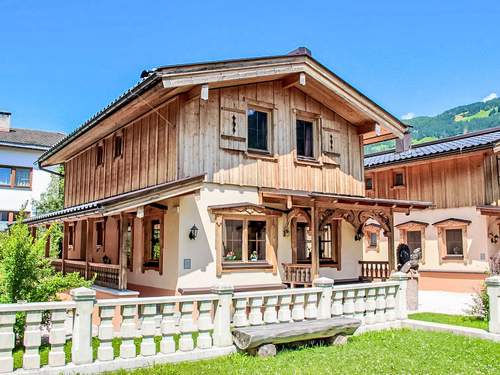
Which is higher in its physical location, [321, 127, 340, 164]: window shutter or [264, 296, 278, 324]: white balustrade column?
[321, 127, 340, 164]: window shutter

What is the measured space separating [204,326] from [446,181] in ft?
50.6

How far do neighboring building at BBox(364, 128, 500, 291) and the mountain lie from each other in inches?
3337

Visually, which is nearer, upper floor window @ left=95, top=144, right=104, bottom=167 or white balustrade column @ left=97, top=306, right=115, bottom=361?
white balustrade column @ left=97, top=306, right=115, bottom=361

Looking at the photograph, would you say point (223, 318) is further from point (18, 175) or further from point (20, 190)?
point (18, 175)

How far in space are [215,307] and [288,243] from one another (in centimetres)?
566

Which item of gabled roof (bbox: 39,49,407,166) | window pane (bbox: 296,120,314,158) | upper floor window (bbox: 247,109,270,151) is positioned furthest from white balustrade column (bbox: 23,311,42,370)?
window pane (bbox: 296,120,314,158)

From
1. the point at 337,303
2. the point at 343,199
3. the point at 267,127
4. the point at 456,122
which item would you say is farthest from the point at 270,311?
the point at 456,122

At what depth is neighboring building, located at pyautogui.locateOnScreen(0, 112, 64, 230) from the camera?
30562 mm

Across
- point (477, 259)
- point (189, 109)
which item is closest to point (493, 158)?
point (477, 259)

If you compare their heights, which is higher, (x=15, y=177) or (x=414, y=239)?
(x=15, y=177)

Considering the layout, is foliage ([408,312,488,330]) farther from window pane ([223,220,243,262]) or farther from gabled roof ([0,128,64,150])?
gabled roof ([0,128,64,150])

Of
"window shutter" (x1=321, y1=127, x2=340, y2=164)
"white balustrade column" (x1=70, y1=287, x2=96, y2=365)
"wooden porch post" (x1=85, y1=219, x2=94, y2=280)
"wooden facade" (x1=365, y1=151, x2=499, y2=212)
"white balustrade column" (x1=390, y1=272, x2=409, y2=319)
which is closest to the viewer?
"white balustrade column" (x1=70, y1=287, x2=96, y2=365)

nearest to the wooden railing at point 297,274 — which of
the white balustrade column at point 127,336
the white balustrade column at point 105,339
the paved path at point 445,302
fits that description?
the paved path at point 445,302

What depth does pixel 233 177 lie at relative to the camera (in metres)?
12.0
